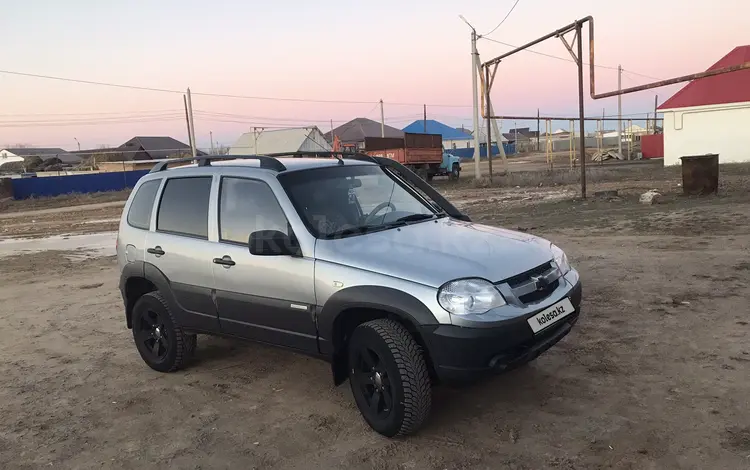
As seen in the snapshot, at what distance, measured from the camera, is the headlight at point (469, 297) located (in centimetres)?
326

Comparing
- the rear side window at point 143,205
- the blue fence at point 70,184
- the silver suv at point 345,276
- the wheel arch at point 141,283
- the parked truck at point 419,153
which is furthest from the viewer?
the blue fence at point 70,184

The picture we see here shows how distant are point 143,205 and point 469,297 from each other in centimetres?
341

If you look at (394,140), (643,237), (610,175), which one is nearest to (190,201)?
(643,237)

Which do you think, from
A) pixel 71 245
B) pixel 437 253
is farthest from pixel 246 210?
pixel 71 245

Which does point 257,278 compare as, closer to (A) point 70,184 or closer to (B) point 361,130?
(A) point 70,184

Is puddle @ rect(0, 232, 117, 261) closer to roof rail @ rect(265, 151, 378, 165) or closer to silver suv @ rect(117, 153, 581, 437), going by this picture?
silver suv @ rect(117, 153, 581, 437)

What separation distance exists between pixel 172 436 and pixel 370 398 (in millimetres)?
1394

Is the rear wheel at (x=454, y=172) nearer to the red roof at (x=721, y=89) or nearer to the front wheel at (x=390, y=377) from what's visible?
the red roof at (x=721, y=89)

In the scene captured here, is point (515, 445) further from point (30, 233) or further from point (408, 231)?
point (30, 233)

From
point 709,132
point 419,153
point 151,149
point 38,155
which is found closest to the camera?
point 709,132

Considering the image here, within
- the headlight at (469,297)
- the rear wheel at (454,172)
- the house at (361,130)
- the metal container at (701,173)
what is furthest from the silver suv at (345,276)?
the house at (361,130)

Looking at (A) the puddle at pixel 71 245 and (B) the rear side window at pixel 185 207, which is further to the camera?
(A) the puddle at pixel 71 245

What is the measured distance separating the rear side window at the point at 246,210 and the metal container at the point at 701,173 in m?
13.0

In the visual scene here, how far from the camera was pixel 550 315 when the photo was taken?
3.56m
